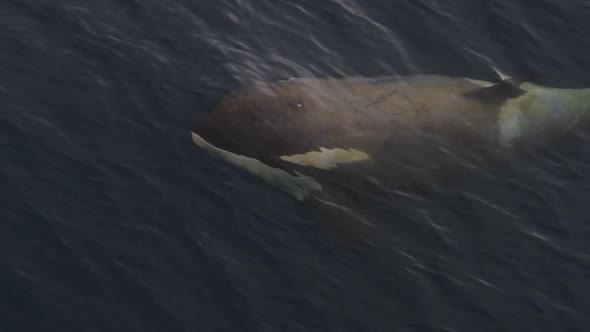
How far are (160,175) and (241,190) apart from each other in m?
1.15

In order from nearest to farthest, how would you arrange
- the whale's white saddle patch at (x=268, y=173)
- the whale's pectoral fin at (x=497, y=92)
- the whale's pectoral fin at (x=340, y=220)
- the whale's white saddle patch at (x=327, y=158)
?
the whale's pectoral fin at (x=340, y=220) < the whale's white saddle patch at (x=268, y=173) < the whale's white saddle patch at (x=327, y=158) < the whale's pectoral fin at (x=497, y=92)

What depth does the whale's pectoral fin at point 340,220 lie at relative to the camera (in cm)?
1373

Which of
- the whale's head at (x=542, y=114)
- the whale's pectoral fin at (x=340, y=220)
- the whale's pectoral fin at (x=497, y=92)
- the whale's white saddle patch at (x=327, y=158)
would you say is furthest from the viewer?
the whale's pectoral fin at (x=497, y=92)

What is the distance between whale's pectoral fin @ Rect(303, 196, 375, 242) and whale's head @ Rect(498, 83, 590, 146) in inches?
123

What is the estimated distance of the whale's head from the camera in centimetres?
1600

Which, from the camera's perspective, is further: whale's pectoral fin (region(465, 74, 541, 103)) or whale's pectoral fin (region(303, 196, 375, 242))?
whale's pectoral fin (region(465, 74, 541, 103))

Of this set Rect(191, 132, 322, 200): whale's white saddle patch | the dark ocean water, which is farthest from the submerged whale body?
the dark ocean water

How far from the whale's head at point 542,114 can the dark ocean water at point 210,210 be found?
39 centimetres

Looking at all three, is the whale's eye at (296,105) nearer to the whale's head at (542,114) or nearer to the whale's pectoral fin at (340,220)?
the whale's pectoral fin at (340,220)

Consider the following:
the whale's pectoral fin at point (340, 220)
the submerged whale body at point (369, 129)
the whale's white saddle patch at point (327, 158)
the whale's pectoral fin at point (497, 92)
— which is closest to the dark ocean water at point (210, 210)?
the whale's pectoral fin at point (340, 220)

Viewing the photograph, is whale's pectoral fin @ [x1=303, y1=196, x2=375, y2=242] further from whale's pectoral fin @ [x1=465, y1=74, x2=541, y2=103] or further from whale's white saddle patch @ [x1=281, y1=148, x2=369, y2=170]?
whale's pectoral fin @ [x1=465, y1=74, x2=541, y2=103]

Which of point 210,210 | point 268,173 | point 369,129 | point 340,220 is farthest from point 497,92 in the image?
point 210,210

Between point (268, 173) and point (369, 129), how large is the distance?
5.87 ft

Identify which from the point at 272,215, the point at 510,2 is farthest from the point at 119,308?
the point at 510,2
